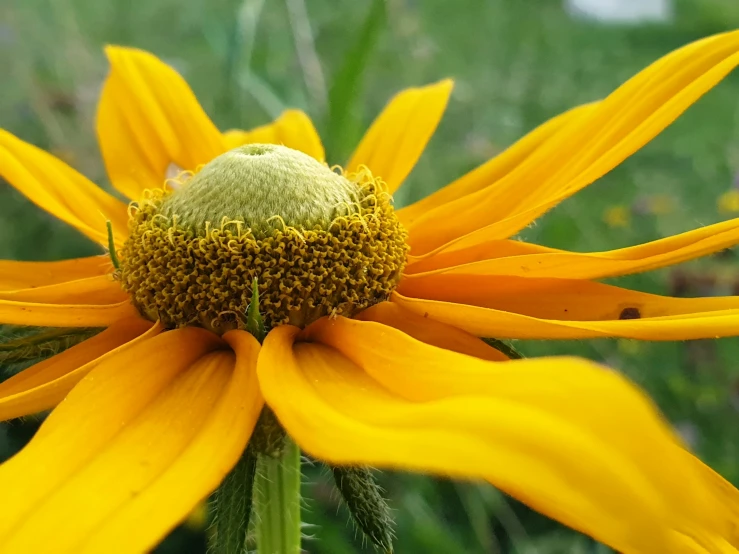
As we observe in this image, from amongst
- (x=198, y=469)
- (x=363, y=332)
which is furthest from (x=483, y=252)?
(x=198, y=469)

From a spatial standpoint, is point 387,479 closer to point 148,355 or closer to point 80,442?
point 148,355

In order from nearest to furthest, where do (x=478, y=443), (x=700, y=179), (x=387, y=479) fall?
1. (x=478, y=443)
2. (x=387, y=479)
3. (x=700, y=179)

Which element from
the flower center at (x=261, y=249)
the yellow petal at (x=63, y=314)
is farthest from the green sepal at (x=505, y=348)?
the yellow petal at (x=63, y=314)

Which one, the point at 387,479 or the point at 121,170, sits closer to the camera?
the point at 121,170

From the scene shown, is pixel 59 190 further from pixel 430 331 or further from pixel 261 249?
pixel 430 331

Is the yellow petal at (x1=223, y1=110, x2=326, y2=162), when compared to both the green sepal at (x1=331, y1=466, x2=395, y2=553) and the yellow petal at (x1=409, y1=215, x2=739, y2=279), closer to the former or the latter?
the yellow petal at (x1=409, y1=215, x2=739, y2=279)

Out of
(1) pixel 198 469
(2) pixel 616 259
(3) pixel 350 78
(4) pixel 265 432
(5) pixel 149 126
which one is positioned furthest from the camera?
(3) pixel 350 78

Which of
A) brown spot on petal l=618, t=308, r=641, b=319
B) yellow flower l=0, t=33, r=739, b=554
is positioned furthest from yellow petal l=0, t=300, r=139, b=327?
brown spot on petal l=618, t=308, r=641, b=319

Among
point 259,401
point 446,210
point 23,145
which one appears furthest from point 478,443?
point 23,145
